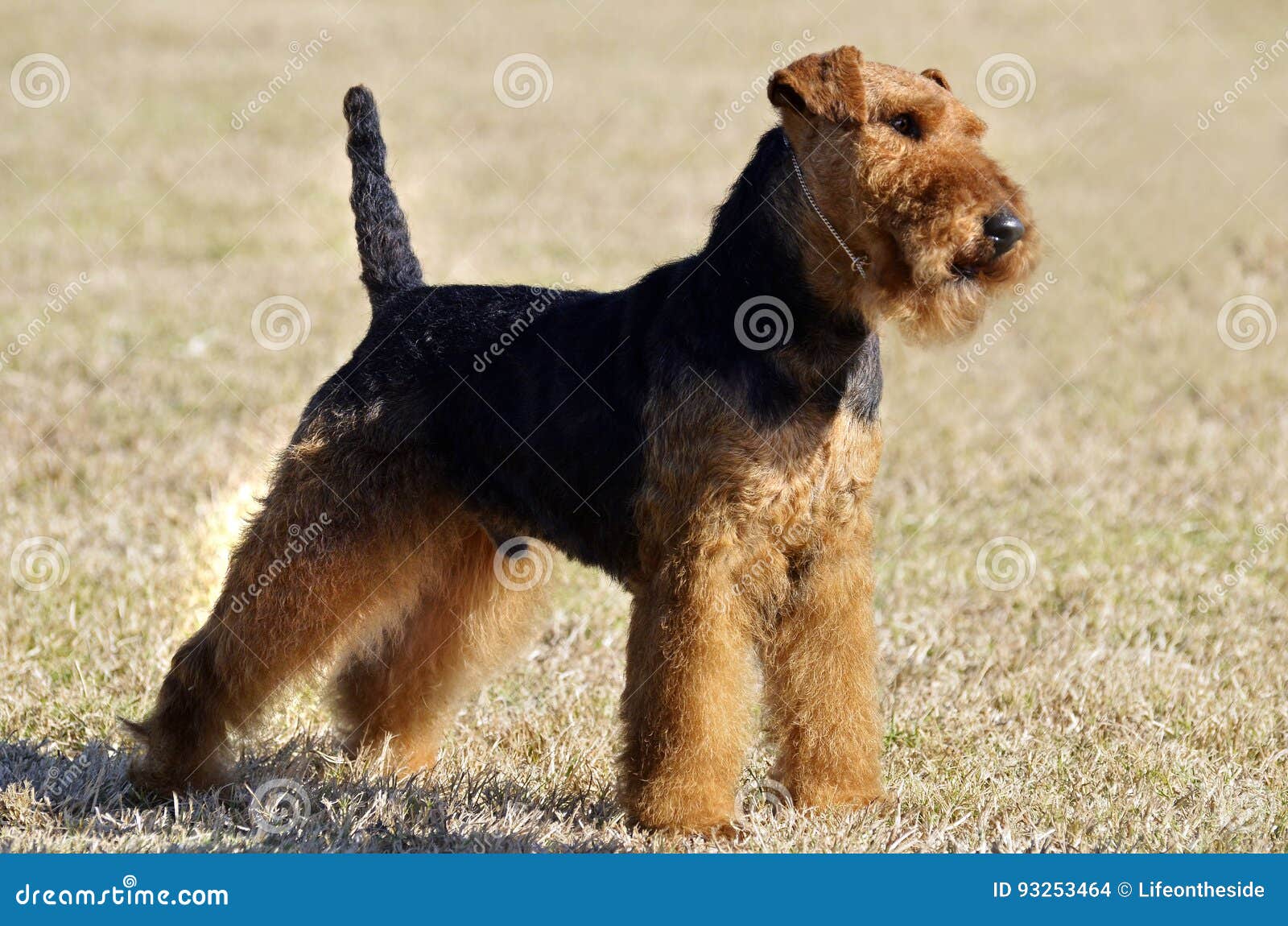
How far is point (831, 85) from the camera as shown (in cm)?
365

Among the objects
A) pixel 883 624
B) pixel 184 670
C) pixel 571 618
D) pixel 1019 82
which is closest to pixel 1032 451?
pixel 883 624

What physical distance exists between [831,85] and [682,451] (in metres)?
1.08

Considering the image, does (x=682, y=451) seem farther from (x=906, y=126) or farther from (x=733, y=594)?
(x=906, y=126)

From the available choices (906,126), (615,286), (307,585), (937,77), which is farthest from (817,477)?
(615,286)

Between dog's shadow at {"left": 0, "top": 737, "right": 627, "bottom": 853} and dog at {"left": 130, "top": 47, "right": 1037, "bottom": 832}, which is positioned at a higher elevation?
dog at {"left": 130, "top": 47, "right": 1037, "bottom": 832}

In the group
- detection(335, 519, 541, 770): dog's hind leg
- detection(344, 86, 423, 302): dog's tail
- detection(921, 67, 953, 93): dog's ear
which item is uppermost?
detection(921, 67, 953, 93): dog's ear

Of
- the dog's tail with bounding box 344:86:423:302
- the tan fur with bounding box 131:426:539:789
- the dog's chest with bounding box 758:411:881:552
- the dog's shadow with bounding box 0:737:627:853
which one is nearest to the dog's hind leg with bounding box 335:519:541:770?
the tan fur with bounding box 131:426:539:789

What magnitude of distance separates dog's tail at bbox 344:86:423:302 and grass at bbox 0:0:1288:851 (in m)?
1.52

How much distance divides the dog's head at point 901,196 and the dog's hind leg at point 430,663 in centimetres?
188

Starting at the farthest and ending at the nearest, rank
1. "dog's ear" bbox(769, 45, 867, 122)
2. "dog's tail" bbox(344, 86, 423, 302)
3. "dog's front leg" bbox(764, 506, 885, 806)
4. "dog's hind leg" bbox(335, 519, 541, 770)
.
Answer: "dog's hind leg" bbox(335, 519, 541, 770), "dog's tail" bbox(344, 86, 423, 302), "dog's front leg" bbox(764, 506, 885, 806), "dog's ear" bbox(769, 45, 867, 122)

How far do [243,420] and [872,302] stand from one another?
6157 millimetres

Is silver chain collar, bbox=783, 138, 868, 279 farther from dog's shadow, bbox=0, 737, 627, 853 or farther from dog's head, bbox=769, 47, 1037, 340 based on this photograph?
dog's shadow, bbox=0, 737, 627, 853

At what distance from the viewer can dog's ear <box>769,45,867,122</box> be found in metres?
3.63

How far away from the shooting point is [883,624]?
6070 mm
